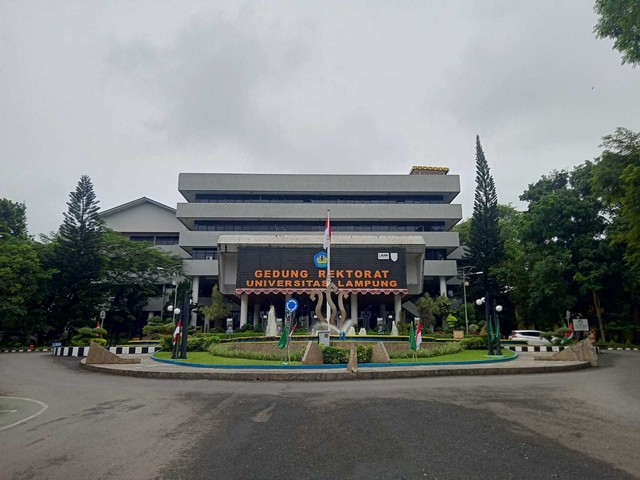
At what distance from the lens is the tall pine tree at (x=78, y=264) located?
99.2 feet

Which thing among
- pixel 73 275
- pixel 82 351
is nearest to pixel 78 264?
pixel 73 275

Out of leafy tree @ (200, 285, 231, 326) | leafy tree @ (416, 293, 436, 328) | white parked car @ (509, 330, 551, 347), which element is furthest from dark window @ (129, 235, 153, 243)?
white parked car @ (509, 330, 551, 347)

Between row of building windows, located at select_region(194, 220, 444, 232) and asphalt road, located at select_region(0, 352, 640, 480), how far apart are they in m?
33.3

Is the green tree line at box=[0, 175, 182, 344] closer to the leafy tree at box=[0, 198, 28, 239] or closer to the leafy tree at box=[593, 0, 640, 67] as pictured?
the leafy tree at box=[0, 198, 28, 239]

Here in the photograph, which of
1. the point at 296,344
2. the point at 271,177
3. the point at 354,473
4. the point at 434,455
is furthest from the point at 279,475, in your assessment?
the point at 271,177

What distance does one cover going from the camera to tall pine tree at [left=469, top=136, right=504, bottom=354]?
38.3 m

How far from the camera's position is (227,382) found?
11.0m

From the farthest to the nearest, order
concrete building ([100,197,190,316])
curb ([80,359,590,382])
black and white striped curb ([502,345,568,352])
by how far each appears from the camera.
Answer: concrete building ([100,197,190,316]) < black and white striped curb ([502,345,568,352]) < curb ([80,359,590,382])

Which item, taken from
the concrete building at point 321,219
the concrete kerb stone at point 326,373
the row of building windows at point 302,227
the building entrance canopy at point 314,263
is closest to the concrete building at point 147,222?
the concrete building at point 321,219

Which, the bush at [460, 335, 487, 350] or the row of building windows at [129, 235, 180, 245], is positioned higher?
the row of building windows at [129, 235, 180, 245]

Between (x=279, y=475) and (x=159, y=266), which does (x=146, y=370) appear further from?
(x=159, y=266)

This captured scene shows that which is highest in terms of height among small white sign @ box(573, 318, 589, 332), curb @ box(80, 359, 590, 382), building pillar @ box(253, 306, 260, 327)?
building pillar @ box(253, 306, 260, 327)

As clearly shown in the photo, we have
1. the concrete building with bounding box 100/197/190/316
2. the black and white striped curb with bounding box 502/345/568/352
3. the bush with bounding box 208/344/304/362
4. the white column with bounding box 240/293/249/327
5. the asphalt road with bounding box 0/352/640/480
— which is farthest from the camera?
the concrete building with bounding box 100/197/190/316

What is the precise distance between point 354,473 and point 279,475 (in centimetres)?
78
